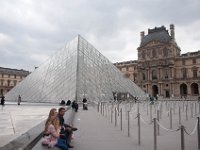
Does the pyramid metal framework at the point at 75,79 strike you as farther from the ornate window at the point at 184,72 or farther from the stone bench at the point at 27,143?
the ornate window at the point at 184,72

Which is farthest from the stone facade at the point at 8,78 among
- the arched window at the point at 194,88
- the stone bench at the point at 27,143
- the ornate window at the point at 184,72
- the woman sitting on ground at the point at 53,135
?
the woman sitting on ground at the point at 53,135

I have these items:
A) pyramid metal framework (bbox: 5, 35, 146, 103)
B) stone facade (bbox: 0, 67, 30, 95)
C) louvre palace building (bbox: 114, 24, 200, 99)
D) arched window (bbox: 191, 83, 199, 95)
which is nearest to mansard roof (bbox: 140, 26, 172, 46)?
louvre palace building (bbox: 114, 24, 200, 99)

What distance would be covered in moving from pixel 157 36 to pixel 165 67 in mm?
8587

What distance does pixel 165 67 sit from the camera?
211 ft

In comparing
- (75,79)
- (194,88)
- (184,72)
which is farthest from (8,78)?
(75,79)

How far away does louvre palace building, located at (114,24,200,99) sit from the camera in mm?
61719

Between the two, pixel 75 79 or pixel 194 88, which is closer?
→ pixel 75 79

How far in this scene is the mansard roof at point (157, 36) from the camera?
6588 centimetres

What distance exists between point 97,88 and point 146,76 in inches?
1794

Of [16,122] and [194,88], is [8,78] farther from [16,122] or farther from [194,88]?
[16,122]

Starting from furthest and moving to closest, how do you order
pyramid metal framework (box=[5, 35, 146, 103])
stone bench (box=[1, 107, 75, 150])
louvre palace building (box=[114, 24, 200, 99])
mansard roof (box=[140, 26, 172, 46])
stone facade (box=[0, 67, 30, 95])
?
stone facade (box=[0, 67, 30, 95]), mansard roof (box=[140, 26, 172, 46]), louvre palace building (box=[114, 24, 200, 99]), pyramid metal framework (box=[5, 35, 146, 103]), stone bench (box=[1, 107, 75, 150])

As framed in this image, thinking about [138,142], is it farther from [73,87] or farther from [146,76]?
[146,76]

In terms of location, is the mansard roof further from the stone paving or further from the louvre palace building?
the stone paving

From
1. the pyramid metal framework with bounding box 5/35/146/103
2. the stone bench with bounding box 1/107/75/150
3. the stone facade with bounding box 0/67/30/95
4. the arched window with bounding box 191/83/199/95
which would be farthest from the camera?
the stone facade with bounding box 0/67/30/95
